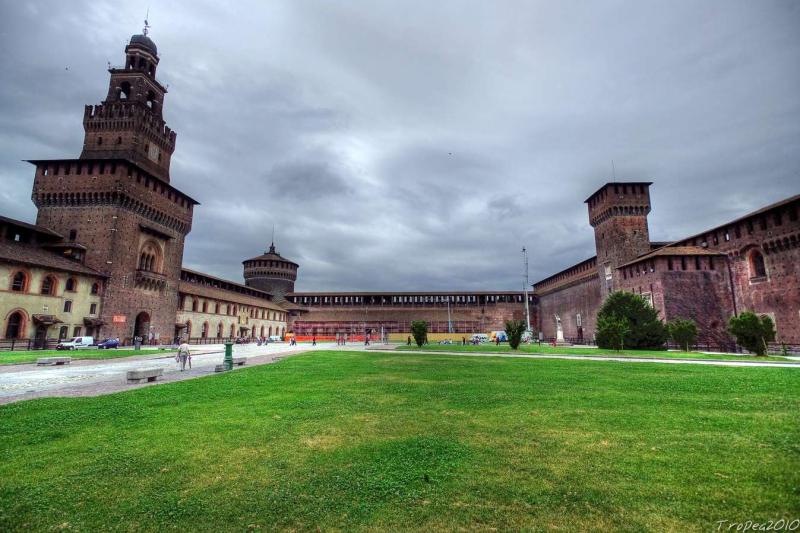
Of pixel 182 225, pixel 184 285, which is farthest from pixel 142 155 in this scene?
pixel 184 285

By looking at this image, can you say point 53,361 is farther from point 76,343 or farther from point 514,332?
point 514,332

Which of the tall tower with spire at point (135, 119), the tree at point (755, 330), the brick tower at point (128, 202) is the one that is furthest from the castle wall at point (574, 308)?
the tall tower with spire at point (135, 119)

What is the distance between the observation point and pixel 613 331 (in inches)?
994

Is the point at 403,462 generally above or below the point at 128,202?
below

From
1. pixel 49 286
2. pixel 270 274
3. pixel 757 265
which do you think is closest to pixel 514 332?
pixel 757 265

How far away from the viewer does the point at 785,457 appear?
425 cm

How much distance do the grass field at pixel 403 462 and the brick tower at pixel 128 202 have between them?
3471 cm

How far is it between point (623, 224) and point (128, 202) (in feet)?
167

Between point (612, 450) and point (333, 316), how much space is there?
64.6 meters

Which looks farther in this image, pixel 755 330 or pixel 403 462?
pixel 755 330

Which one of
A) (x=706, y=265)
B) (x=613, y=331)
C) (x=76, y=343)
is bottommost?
(x=76, y=343)

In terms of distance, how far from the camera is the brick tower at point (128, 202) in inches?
1409

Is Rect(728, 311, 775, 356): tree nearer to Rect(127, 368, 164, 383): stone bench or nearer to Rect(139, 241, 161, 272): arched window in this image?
Rect(127, 368, 164, 383): stone bench

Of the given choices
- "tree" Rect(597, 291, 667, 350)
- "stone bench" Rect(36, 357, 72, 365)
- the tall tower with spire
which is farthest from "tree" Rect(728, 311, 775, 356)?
the tall tower with spire
